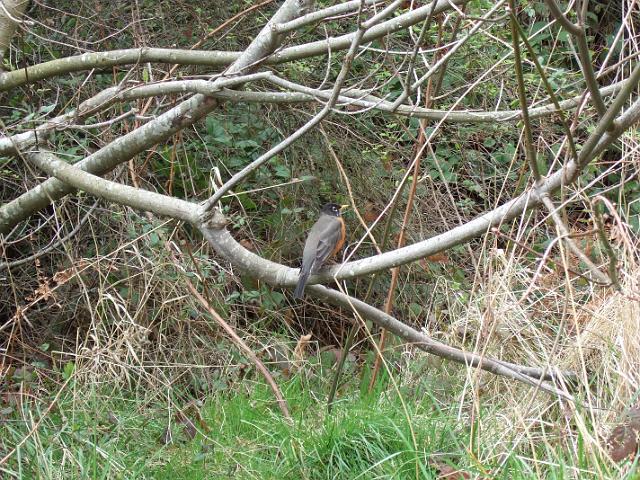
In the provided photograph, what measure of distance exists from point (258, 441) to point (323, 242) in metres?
1.13

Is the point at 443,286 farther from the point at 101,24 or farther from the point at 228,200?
the point at 101,24

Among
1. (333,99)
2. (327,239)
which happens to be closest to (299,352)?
(327,239)

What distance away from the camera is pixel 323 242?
4.75 m

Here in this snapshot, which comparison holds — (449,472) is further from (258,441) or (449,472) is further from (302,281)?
(258,441)

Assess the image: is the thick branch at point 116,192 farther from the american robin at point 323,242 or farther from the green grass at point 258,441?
the green grass at point 258,441

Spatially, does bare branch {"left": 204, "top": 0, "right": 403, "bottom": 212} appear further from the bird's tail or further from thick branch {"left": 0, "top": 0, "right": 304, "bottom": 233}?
thick branch {"left": 0, "top": 0, "right": 304, "bottom": 233}

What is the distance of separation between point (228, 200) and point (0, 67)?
7.15 feet

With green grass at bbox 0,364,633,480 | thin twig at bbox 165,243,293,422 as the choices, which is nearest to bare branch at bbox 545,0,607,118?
green grass at bbox 0,364,633,480

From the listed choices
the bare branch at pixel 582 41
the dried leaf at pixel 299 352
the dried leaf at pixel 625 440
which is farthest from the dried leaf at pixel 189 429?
the bare branch at pixel 582 41

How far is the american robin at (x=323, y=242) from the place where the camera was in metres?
3.85

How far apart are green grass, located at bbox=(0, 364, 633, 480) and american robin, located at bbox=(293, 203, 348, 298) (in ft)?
2.26

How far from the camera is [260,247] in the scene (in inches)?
247

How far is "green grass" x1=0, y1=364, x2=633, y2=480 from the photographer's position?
3578 millimetres

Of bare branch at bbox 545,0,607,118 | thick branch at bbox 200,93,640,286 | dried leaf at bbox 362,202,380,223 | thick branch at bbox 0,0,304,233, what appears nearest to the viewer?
bare branch at bbox 545,0,607,118
